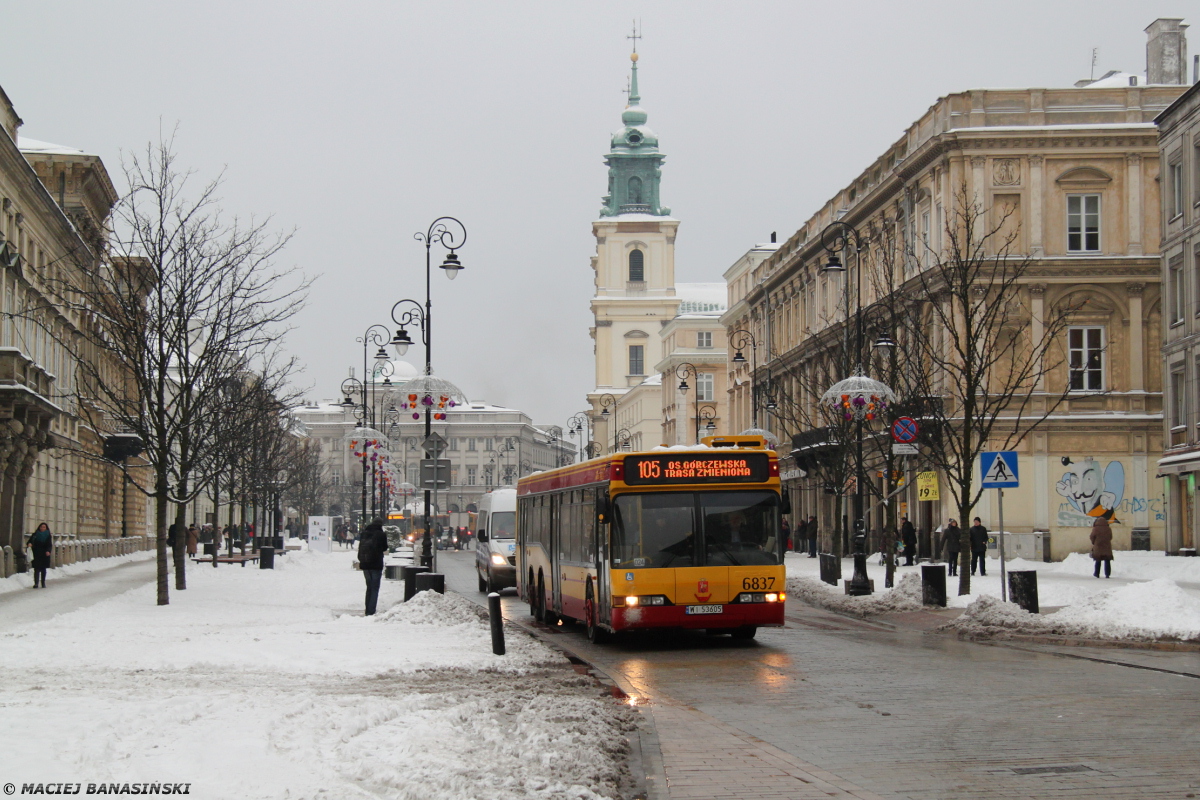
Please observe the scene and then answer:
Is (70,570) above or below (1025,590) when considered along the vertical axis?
below

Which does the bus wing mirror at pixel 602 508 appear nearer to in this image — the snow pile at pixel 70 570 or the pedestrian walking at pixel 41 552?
the snow pile at pixel 70 570

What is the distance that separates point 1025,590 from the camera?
21.8 m

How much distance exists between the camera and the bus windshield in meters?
19.3

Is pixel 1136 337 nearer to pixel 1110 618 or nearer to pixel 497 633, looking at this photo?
pixel 1110 618

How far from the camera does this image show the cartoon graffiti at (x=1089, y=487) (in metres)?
48.7

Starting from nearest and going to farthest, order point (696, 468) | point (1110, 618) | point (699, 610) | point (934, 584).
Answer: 1. point (699, 610)
2. point (696, 468)
3. point (1110, 618)
4. point (934, 584)

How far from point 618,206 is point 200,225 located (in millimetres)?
119608

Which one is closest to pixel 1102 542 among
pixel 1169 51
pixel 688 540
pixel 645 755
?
pixel 688 540

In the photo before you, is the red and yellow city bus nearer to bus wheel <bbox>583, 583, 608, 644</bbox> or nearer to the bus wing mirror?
the bus wing mirror

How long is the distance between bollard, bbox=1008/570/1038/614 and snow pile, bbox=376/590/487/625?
796 centimetres

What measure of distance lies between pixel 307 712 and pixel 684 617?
933 centimetres

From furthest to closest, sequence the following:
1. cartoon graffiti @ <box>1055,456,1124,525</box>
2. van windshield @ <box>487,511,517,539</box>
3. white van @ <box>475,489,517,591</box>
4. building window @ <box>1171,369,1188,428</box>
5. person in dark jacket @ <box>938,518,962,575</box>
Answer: cartoon graffiti @ <box>1055,456,1124,525</box>
building window @ <box>1171,369,1188,428</box>
person in dark jacket @ <box>938,518,962,575</box>
van windshield @ <box>487,511,517,539</box>
white van @ <box>475,489,517,591</box>

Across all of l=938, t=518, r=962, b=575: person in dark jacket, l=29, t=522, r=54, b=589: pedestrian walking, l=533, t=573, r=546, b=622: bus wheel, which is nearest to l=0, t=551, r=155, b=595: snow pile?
l=29, t=522, r=54, b=589: pedestrian walking

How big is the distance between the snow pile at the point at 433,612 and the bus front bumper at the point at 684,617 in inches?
143
